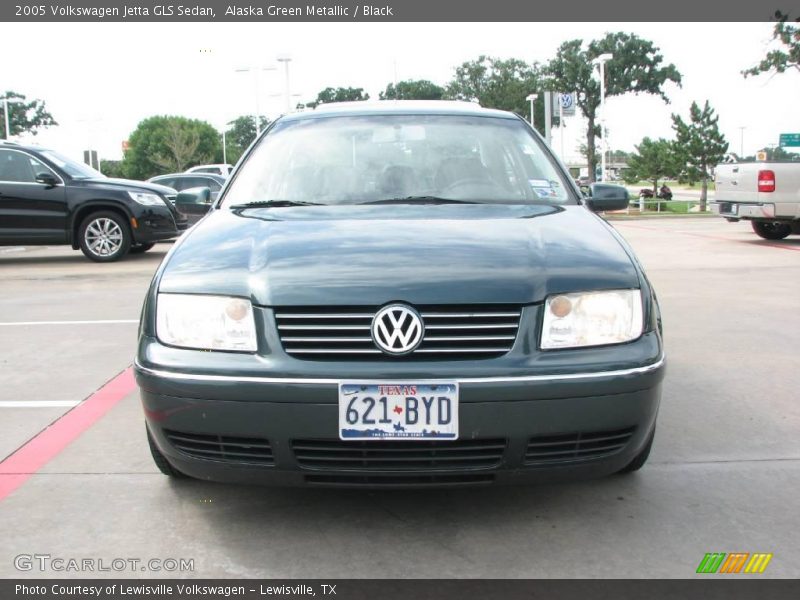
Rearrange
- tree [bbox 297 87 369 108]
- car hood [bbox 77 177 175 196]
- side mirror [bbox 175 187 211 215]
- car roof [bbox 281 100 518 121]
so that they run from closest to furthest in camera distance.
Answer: car roof [bbox 281 100 518 121] < side mirror [bbox 175 187 211 215] < car hood [bbox 77 177 175 196] < tree [bbox 297 87 369 108]

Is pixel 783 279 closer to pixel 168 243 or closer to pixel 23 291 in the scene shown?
pixel 23 291

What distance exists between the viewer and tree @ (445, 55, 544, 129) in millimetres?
80562

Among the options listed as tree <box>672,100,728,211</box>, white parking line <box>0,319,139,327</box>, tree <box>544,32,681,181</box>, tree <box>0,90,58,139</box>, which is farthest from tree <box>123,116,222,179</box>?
white parking line <box>0,319,139,327</box>

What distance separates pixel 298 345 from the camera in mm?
2576

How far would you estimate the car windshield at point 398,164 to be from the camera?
3633 mm

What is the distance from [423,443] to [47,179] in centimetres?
1017

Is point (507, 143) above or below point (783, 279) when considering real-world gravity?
above

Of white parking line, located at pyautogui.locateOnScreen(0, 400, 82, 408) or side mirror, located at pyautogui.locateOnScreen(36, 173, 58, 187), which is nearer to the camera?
white parking line, located at pyautogui.locateOnScreen(0, 400, 82, 408)

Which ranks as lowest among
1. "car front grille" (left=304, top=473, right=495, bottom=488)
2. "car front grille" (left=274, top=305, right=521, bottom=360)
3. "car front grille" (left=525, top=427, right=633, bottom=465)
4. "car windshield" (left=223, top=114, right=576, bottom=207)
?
"car front grille" (left=304, top=473, right=495, bottom=488)

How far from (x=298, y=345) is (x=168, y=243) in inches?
556

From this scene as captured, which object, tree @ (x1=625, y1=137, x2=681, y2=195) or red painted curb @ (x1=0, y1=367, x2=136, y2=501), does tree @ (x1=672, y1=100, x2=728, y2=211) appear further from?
red painted curb @ (x1=0, y1=367, x2=136, y2=501)

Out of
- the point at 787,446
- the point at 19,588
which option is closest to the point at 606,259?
the point at 787,446

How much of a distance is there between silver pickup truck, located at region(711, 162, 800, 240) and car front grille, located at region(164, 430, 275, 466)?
40.3 feet
